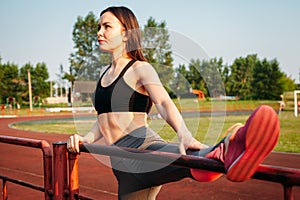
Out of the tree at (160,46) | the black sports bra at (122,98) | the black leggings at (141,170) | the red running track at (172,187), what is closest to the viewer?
the black leggings at (141,170)

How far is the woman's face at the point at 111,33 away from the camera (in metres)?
1.60

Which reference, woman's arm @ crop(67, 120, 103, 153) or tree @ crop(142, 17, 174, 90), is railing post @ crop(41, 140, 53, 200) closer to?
woman's arm @ crop(67, 120, 103, 153)

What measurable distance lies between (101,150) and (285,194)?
0.71 m

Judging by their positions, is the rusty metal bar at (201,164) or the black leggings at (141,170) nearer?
the rusty metal bar at (201,164)

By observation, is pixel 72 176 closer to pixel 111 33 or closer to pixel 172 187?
→ pixel 111 33

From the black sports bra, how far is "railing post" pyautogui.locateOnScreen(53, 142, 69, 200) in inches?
13.2

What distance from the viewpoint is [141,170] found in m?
1.39

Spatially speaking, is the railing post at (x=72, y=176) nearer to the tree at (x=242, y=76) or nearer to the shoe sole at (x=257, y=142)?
the shoe sole at (x=257, y=142)

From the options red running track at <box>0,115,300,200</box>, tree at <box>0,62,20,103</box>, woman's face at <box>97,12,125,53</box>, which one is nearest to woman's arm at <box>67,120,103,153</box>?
woman's face at <box>97,12,125,53</box>

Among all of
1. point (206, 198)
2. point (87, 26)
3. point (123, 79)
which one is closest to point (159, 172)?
point (123, 79)

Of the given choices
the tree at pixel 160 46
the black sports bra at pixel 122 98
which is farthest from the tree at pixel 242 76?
the black sports bra at pixel 122 98

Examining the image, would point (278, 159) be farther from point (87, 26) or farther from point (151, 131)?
point (87, 26)

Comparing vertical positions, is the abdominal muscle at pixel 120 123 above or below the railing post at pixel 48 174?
above

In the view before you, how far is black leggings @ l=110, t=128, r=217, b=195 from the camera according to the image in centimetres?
127
